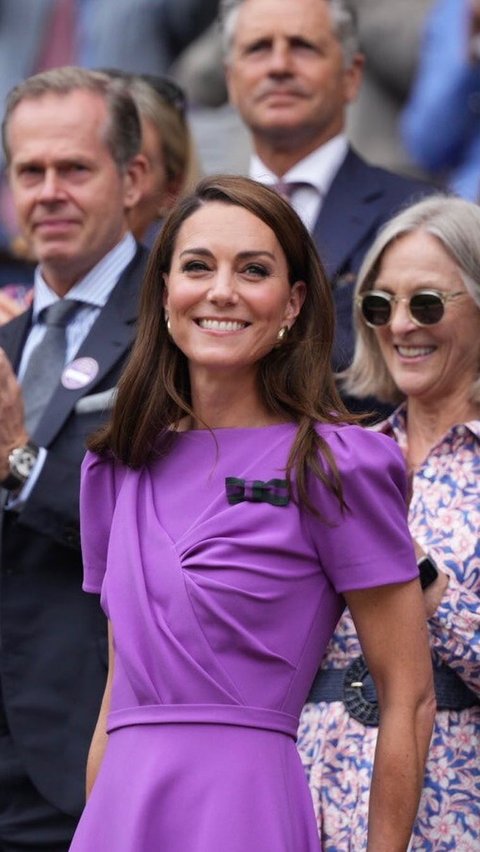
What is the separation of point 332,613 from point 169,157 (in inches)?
104

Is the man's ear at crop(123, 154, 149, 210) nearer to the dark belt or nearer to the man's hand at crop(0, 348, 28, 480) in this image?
the man's hand at crop(0, 348, 28, 480)

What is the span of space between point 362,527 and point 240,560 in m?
0.24

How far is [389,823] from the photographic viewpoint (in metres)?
3.44

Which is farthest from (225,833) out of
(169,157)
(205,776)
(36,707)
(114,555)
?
(169,157)

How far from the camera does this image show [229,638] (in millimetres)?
3355

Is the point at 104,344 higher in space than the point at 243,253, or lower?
lower

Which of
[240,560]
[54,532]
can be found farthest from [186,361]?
[54,532]

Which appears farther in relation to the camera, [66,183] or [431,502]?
[66,183]

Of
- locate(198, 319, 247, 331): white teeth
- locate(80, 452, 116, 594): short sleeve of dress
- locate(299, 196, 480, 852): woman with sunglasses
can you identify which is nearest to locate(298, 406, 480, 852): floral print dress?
locate(299, 196, 480, 852): woman with sunglasses

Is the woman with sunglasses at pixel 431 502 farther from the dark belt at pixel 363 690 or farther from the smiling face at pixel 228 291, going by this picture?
the smiling face at pixel 228 291

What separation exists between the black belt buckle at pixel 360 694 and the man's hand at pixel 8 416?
990 mm

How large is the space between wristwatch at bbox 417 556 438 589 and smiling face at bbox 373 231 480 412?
2.00 ft

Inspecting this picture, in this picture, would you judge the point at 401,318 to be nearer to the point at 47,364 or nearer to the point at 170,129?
the point at 47,364

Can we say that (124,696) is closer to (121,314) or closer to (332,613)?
(332,613)
